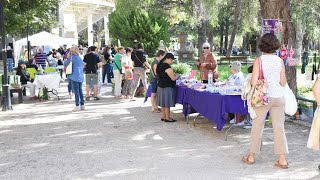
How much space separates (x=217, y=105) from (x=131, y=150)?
1.75 m

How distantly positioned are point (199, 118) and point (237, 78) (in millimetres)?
1776

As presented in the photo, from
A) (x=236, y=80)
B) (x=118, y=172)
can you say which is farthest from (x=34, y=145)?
(x=236, y=80)

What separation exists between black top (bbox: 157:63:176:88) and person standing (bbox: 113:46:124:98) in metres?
4.46

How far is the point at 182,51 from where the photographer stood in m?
34.5

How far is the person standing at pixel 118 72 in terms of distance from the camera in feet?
44.0

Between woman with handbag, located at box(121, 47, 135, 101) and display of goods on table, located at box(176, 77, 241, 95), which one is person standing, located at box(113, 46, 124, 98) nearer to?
woman with handbag, located at box(121, 47, 135, 101)

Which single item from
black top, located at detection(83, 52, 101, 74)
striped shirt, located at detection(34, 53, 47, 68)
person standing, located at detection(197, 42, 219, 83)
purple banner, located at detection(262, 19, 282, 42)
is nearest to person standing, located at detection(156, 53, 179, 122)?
person standing, located at detection(197, 42, 219, 83)

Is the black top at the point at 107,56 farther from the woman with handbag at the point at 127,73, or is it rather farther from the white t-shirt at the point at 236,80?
the white t-shirt at the point at 236,80

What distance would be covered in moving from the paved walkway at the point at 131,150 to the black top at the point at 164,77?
2.74 ft

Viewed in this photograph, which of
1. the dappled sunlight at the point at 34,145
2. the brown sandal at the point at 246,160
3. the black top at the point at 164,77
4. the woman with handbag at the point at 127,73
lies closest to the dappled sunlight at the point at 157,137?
the black top at the point at 164,77

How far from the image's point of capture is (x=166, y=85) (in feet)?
29.8

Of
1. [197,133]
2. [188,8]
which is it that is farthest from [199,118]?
[188,8]

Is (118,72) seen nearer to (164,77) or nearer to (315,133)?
(164,77)

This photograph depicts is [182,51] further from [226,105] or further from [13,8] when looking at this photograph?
[226,105]
